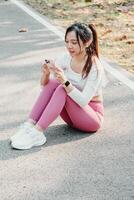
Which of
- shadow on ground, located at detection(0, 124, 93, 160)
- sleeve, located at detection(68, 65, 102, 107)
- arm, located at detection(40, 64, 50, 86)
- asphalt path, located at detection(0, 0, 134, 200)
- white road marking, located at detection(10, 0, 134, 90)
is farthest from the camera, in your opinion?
white road marking, located at detection(10, 0, 134, 90)

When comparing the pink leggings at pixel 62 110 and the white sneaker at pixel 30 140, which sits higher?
the pink leggings at pixel 62 110

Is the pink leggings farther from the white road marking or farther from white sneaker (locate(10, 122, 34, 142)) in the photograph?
the white road marking

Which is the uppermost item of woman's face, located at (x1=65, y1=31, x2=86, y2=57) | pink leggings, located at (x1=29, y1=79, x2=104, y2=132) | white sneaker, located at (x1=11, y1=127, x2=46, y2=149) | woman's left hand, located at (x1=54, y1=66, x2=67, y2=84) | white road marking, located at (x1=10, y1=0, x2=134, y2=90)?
woman's face, located at (x1=65, y1=31, x2=86, y2=57)

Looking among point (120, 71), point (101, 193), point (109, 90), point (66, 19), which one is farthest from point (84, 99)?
A: point (66, 19)

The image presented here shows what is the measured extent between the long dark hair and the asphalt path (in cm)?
63

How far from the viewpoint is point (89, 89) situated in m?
5.33

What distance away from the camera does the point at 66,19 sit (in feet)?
40.2

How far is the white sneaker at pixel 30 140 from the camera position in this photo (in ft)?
17.0

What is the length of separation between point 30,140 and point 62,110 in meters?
0.45

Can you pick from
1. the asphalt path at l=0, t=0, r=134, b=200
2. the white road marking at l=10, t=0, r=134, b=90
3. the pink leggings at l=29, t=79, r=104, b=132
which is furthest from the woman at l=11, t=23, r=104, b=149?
the white road marking at l=10, t=0, r=134, b=90

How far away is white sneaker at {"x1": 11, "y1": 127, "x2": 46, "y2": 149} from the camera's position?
517 centimetres

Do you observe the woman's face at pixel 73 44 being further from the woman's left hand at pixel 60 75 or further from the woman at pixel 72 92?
the woman's left hand at pixel 60 75

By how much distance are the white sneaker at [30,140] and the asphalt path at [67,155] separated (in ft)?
0.18

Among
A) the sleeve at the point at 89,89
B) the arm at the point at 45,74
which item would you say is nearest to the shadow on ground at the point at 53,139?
the sleeve at the point at 89,89
